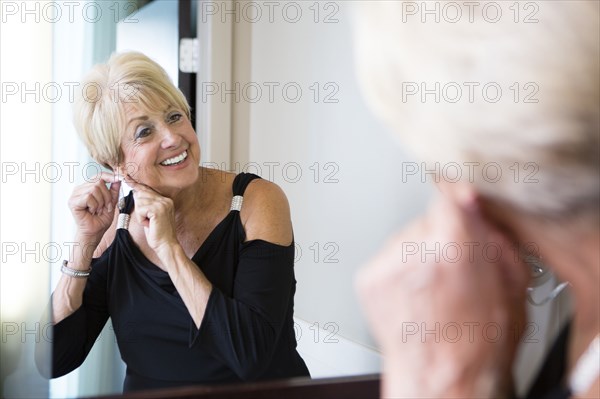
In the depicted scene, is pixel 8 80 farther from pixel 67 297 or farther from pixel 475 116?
pixel 475 116

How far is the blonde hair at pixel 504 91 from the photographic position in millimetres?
264

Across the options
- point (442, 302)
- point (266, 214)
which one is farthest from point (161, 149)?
point (442, 302)

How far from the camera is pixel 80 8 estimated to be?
588mm

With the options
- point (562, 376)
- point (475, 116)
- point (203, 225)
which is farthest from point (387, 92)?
point (203, 225)

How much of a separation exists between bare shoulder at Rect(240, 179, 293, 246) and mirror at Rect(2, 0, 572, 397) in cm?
1

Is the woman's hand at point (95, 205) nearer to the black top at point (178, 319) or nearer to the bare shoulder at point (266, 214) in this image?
the black top at point (178, 319)

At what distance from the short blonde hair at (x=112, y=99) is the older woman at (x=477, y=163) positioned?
0.32 m

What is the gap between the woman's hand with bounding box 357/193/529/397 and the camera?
294 millimetres

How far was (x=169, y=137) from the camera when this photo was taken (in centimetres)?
58

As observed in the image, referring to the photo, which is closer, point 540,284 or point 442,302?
point 442,302

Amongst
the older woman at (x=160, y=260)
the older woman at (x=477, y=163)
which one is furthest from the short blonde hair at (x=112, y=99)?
the older woman at (x=477, y=163)

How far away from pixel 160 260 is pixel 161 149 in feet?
0.33

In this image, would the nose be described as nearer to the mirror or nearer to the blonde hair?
the mirror

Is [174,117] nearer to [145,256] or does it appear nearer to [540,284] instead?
[145,256]
